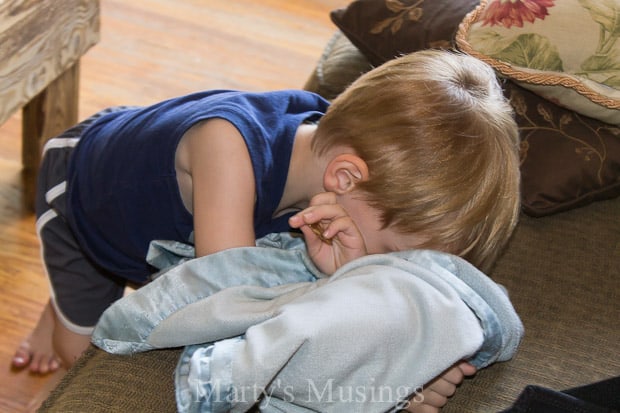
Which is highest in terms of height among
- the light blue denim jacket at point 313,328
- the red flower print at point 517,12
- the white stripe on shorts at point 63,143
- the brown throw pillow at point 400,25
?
the red flower print at point 517,12

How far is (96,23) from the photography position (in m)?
1.72

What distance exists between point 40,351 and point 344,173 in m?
0.80

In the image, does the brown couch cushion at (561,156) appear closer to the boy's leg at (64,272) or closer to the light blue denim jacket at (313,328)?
the light blue denim jacket at (313,328)

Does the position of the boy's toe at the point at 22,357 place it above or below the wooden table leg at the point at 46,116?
below

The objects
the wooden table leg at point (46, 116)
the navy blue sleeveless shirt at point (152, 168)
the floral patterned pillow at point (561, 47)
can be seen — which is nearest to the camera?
the navy blue sleeveless shirt at point (152, 168)

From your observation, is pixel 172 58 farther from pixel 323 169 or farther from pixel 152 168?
pixel 323 169

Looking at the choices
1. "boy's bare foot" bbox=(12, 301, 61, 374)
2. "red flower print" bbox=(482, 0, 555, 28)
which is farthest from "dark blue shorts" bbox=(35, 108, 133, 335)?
"red flower print" bbox=(482, 0, 555, 28)

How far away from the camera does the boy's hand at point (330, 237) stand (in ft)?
3.43

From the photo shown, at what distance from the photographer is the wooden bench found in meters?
1.46

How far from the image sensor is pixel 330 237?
104cm

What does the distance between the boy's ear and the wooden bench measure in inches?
26.9

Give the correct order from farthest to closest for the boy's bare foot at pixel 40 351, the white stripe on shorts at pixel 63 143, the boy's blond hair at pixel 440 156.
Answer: the boy's bare foot at pixel 40 351 → the white stripe on shorts at pixel 63 143 → the boy's blond hair at pixel 440 156

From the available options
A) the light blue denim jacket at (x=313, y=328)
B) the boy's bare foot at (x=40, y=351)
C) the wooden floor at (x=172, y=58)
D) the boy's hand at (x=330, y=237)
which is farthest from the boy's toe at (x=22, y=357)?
the boy's hand at (x=330, y=237)

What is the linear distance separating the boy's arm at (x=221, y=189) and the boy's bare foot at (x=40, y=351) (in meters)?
0.63
